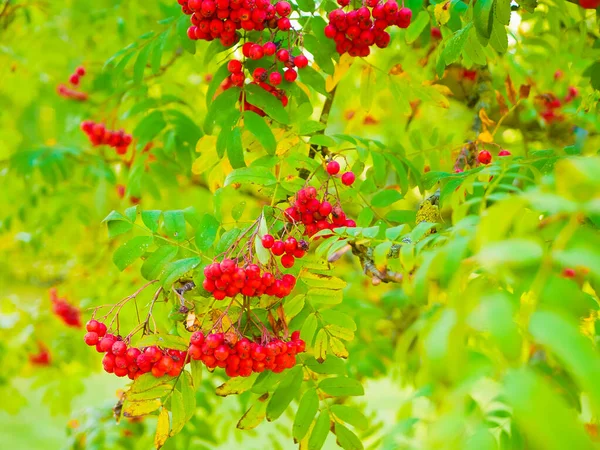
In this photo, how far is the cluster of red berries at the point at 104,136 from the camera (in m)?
3.07

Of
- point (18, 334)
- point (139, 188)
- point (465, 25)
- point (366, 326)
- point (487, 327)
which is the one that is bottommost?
point (18, 334)

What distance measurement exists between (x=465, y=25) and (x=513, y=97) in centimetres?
99

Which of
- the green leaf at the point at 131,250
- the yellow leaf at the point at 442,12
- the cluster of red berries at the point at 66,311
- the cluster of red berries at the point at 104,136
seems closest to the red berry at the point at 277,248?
the green leaf at the point at 131,250

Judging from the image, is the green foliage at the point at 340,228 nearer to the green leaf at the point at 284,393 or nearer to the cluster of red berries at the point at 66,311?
the green leaf at the point at 284,393

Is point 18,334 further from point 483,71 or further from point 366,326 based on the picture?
point 483,71

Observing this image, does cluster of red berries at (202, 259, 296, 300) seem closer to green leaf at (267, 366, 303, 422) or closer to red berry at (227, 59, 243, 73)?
green leaf at (267, 366, 303, 422)

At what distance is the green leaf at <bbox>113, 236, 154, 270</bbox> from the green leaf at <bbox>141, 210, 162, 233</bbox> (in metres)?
0.03

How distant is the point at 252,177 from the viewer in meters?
1.54

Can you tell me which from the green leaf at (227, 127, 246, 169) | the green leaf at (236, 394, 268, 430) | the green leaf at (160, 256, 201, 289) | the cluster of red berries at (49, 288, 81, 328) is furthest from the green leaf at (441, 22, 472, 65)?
the cluster of red berries at (49, 288, 81, 328)

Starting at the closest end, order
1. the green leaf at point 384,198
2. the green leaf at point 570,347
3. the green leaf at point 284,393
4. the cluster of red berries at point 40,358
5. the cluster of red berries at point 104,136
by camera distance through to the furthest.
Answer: the green leaf at point 570,347 → the green leaf at point 284,393 → the green leaf at point 384,198 → the cluster of red berries at point 104,136 → the cluster of red berries at point 40,358

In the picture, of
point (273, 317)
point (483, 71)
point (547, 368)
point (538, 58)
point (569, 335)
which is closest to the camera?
point (569, 335)

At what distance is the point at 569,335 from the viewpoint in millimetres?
627

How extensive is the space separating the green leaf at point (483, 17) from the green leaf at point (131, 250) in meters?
1.05

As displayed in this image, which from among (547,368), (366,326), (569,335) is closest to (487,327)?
(569,335)
